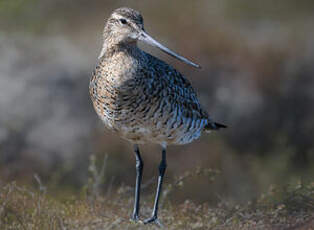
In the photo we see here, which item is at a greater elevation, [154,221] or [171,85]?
[171,85]

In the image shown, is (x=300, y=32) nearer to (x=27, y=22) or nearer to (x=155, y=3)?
(x=155, y=3)

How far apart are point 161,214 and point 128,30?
6.42ft

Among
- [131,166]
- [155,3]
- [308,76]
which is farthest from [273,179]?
[155,3]

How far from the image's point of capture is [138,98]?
20.7 ft

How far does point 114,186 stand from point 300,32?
532cm

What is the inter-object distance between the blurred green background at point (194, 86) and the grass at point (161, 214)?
2.33 meters

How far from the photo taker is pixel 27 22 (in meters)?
12.7

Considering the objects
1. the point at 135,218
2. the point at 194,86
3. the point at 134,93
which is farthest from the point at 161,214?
the point at 194,86

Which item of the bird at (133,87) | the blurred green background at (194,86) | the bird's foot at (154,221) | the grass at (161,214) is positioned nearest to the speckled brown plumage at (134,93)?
the bird at (133,87)

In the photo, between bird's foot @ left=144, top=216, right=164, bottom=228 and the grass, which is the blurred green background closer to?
A: the grass

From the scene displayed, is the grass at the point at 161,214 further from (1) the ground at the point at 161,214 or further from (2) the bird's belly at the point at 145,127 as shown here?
(2) the bird's belly at the point at 145,127

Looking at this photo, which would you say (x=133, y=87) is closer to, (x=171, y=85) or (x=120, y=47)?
(x=120, y=47)

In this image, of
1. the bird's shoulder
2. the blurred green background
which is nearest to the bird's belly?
the bird's shoulder

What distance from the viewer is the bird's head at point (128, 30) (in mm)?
6215
